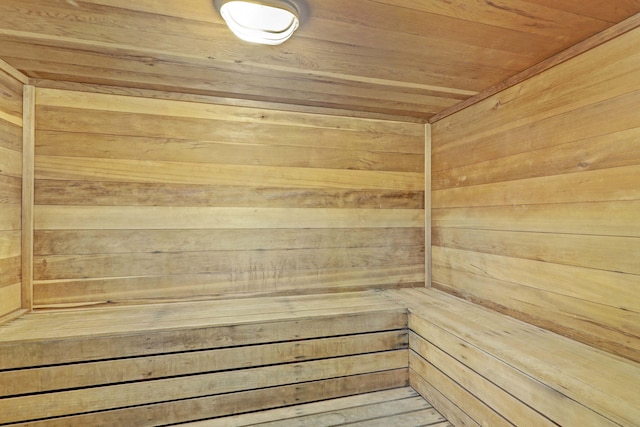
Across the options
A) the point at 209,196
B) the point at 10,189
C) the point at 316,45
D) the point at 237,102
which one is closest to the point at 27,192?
the point at 10,189

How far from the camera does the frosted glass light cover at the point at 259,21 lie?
112 cm

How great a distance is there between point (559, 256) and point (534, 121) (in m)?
0.65

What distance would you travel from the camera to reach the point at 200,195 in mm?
1939

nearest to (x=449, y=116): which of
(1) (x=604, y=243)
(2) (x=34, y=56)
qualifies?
(1) (x=604, y=243)

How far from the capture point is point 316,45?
1.36 metres

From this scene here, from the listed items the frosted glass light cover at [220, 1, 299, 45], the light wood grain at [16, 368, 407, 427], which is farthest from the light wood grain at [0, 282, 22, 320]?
the frosted glass light cover at [220, 1, 299, 45]

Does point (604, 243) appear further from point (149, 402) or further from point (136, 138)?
point (136, 138)

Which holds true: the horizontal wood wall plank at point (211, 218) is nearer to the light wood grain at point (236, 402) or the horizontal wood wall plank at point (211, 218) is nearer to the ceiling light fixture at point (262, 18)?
the light wood grain at point (236, 402)

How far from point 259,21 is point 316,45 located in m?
0.27

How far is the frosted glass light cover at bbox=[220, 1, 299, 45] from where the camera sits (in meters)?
1.12

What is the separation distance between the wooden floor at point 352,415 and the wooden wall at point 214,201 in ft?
2.22

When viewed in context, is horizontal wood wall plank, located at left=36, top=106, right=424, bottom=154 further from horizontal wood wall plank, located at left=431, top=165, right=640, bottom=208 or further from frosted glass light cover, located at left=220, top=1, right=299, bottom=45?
frosted glass light cover, located at left=220, top=1, right=299, bottom=45

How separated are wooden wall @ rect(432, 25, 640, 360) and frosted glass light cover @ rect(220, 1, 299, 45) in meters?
1.20

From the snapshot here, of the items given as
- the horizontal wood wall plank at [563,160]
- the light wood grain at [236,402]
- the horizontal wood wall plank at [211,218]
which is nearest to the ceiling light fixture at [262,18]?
the horizontal wood wall plank at [211,218]
